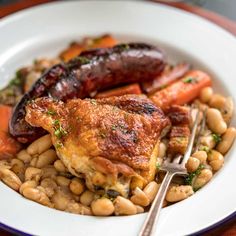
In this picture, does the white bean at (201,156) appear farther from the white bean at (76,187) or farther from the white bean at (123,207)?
the white bean at (76,187)

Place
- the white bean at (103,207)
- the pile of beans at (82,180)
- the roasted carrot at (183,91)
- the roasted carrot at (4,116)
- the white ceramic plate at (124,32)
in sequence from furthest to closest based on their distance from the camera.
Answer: the white ceramic plate at (124,32) → the roasted carrot at (183,91) → the roasted carrot at (4,116) → the pile of beans at (82,180) → the white bean at (103,207)

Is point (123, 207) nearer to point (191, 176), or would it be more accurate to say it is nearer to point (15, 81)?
point (191, 176)

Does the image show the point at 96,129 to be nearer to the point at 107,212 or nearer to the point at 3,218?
the point at 107,212

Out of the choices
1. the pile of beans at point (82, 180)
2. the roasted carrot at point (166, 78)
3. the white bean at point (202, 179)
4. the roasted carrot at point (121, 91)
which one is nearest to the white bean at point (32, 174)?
the pile of beans at point (82, 180)

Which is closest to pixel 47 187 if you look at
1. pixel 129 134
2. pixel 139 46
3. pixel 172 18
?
pixel 129 134

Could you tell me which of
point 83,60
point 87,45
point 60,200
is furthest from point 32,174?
point 87,45

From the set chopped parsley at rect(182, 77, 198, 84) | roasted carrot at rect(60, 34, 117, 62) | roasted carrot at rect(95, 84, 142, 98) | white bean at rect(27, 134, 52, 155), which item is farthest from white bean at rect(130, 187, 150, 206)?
roasted carrot at rect(60, 34, 117, 62)
